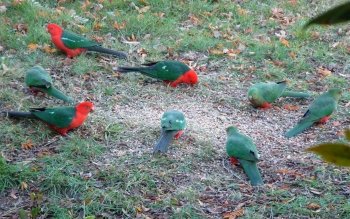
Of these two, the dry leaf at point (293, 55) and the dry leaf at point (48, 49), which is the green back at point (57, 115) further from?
the dry leaf at point (293, 55)

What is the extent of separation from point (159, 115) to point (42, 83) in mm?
950

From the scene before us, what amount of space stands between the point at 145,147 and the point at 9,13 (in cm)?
300

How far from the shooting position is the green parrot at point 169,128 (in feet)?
12.7

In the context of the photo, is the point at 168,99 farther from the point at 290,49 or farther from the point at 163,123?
the point at 290,49

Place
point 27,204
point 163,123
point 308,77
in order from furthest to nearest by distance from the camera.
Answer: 1. point 308,77
2. point 163,123
3. point 27,204

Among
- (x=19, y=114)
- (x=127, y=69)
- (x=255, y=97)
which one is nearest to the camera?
(x=19, y=114)

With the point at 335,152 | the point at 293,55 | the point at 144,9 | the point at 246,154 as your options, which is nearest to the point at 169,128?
the point at 246,154

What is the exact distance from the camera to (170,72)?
4797 millimetres

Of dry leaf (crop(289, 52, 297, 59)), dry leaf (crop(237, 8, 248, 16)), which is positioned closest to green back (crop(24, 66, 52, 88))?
dry leaf (crop(289, 52, 297, 59))

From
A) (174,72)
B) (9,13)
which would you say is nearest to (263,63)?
(174,72)

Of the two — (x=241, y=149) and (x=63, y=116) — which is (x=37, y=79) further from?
(x=241, y=149)

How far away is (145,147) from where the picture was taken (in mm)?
3951

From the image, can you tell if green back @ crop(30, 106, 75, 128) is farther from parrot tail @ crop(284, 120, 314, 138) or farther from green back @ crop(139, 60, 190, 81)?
parrot tail @ crop(284, 120, 314, 138)

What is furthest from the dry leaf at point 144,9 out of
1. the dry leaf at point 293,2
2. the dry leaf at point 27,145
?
the dry leaf at point 27,145
